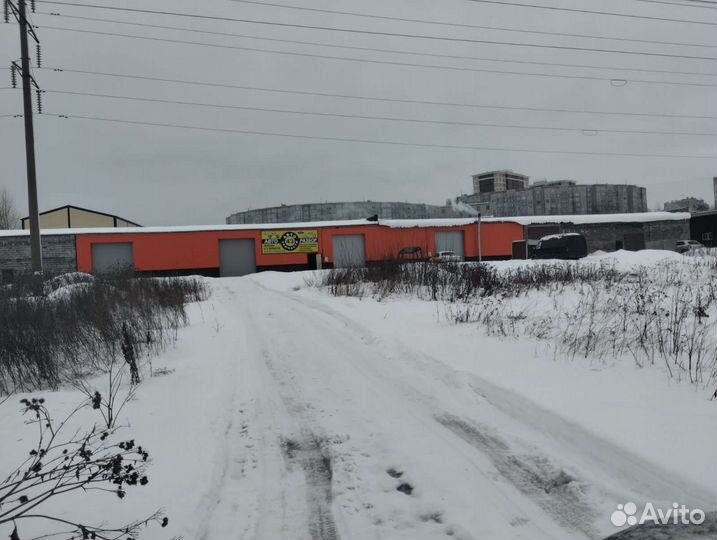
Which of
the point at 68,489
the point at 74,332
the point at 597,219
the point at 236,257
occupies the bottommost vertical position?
the point at 68,489

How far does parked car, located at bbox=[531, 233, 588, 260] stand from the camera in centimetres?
3102

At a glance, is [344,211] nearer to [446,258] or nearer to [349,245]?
[349,245]

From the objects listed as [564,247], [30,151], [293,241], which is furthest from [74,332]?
[564,247]

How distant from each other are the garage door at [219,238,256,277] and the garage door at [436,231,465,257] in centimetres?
1387

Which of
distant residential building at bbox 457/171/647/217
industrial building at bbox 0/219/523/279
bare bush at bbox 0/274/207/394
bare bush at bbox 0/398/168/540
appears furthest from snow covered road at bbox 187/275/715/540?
distant residential building at bbox 457/171/647/217

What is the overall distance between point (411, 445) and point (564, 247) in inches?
1195

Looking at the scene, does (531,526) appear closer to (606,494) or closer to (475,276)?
(606,494)

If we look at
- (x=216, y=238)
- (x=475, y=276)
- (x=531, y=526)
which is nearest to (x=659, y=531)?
(x=531, y=526)

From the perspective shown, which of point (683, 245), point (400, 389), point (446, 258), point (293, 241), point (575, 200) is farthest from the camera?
point (575, 200)

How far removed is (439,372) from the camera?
18.6 feet

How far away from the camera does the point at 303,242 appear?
3447 cm

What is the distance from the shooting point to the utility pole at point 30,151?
14836 millimetres

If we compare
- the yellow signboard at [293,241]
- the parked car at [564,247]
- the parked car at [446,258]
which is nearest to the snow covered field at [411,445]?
the parked car at [446,258]

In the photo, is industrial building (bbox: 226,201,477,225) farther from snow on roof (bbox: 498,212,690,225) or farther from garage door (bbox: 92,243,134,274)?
garage door (bbox: 92,243,134,274)
